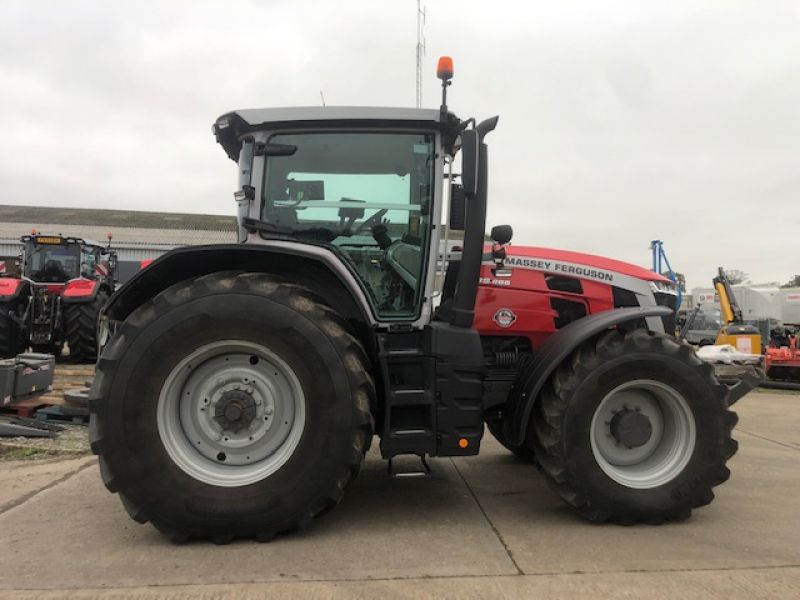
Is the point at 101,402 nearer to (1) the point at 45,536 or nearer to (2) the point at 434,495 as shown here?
(1) the point at 45,536

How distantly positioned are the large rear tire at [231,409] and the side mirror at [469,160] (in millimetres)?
1013

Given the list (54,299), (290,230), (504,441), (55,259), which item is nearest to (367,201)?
(290,230)

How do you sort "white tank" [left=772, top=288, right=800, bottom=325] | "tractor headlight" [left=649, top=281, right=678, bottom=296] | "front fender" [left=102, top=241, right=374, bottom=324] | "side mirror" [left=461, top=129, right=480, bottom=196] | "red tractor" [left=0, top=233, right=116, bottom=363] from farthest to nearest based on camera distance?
1. "white tank" [left=772, top=288, right=800, bottom=325]
2. "red tractor" [left=0, top=233, right=116, bottom=363]
3. "tractor headlight" [left=649, top=281, right=678, bottom=296]
4. "front fender" [left=102, top=241, right=374, bottom=324]
5. "side mirror" [left=461, top=129, right=480, bottom=196]

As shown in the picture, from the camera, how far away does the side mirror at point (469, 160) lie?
3.04 m

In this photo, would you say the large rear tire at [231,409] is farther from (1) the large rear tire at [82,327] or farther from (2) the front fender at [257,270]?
(1) the large rear tire at [82,327]

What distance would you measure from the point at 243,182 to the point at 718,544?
3.29m

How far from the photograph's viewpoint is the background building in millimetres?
25109

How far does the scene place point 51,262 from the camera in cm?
1127

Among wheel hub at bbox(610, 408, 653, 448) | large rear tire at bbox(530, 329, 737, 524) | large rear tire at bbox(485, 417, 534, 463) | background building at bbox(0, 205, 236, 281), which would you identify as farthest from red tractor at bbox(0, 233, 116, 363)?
background building at bbox(0, 205, 236, 281)

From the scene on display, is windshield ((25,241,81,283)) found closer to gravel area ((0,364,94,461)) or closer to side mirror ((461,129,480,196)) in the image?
gravel area ((0,364,94,461))

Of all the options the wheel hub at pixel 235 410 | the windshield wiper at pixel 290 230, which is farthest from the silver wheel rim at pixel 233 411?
the windshield wiper at pixel 290 230

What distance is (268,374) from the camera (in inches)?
125

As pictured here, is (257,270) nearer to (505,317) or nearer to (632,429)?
(505,317)

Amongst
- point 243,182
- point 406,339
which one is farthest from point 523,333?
point 243,182
